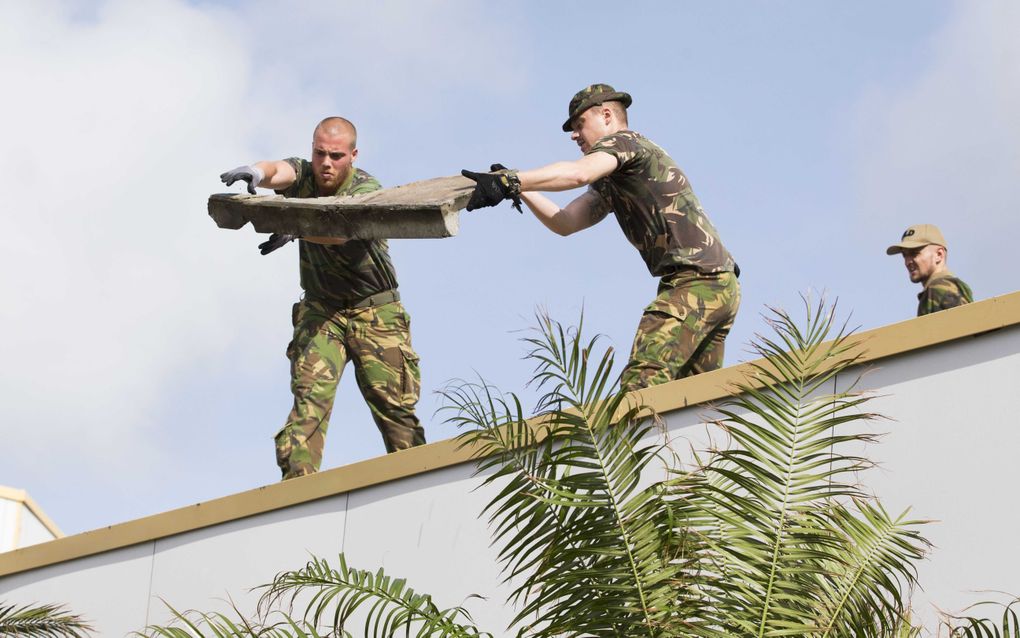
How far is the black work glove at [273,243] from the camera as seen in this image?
8.26 meters

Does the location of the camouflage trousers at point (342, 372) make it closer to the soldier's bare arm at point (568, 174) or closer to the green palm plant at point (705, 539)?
the soldier's bare arm at point (568, 174)

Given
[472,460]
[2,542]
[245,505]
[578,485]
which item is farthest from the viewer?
[2,542]

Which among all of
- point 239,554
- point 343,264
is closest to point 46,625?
point 239,554

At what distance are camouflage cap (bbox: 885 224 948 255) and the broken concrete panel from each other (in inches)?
124

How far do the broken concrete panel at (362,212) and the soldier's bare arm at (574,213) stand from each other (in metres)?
0.63

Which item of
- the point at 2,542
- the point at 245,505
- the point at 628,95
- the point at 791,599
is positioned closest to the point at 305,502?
the point at 245,505

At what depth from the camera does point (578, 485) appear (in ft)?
16.1

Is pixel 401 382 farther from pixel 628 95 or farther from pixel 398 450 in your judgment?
pixel 628 95

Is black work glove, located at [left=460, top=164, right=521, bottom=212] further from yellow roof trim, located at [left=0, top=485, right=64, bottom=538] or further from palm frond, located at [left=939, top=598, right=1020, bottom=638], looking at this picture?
yellow roof trim, located at [left=0, top=485, right=64, bottom=538]

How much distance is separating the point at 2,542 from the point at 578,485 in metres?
12.4

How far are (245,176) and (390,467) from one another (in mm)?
1692

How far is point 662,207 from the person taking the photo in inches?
271

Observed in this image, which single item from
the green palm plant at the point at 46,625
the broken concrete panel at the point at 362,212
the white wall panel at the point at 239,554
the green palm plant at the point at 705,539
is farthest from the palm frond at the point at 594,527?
the green palm plant at the point at 46,625

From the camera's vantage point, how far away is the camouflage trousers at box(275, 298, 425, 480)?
838 cm
